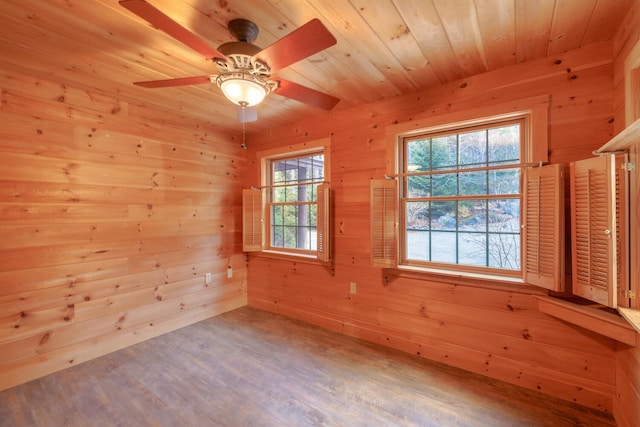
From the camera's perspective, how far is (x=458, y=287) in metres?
2.35

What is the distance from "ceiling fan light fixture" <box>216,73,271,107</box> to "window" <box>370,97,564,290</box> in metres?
1.38

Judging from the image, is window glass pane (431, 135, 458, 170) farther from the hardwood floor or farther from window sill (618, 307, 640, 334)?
the hardwood floor

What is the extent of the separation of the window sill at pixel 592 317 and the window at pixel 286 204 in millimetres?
2097

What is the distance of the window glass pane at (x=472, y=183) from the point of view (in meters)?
2.29

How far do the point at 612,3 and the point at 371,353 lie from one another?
2.86 meters

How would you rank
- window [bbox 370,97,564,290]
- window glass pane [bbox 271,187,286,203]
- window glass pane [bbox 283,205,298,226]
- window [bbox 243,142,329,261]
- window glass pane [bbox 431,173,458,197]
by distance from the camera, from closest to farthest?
window [bbox 370,97,564,290], window glass pane [bbox 431,173,458,197], window [bbox 243,142,329,261], window glass pane [bbox 283,205,298,226], window glass pane [bbox 271,187,286,203]

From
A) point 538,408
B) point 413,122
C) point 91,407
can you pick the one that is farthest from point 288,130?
point 538,408

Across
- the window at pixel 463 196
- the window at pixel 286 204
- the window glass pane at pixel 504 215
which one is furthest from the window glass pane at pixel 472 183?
the window at pixel 286 204

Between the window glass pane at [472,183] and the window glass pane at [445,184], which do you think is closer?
the window glass pane at [472,183]

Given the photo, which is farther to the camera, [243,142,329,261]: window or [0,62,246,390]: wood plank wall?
[243,142,329,261]: window

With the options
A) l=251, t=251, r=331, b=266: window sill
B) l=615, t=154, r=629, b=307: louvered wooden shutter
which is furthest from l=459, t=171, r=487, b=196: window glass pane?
l=251, t=251, r=331, b=266: window sill

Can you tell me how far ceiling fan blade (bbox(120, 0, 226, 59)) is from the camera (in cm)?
103

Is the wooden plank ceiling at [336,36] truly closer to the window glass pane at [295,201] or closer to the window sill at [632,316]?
the window glass pane at [295,201]

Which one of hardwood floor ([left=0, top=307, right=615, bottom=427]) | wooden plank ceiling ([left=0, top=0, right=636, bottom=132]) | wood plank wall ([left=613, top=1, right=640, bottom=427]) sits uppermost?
wooden plank ceiling ([left=0, top=0, right=636, bottom=132])
